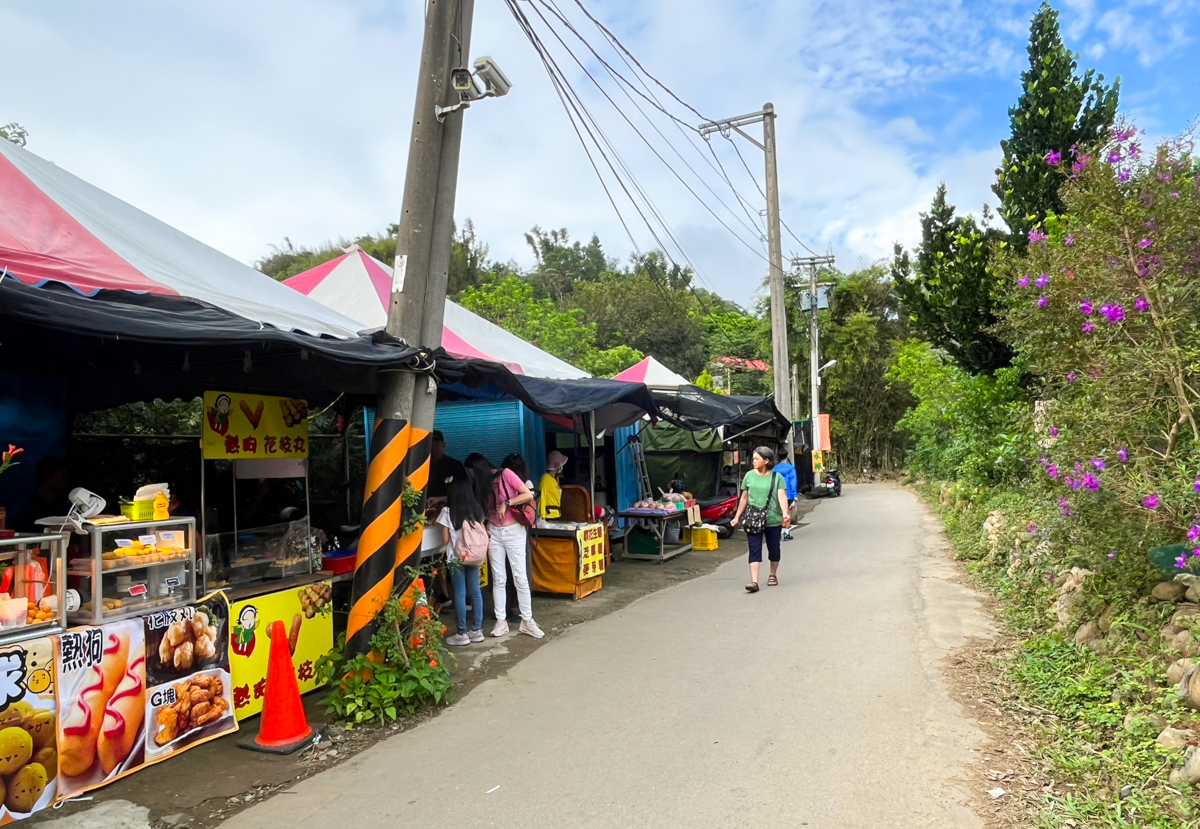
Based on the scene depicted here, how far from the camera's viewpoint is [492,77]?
5668mm

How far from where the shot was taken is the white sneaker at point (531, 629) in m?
7.16

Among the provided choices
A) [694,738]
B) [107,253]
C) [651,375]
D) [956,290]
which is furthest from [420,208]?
[651,375]

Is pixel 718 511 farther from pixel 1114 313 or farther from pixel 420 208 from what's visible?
pixel 420 208

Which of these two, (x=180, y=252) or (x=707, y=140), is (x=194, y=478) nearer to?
→ (x=180, y=252)

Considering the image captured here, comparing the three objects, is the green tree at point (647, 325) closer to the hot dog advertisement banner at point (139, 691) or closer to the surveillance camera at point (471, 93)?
the surveillance camera at point (471, 93)

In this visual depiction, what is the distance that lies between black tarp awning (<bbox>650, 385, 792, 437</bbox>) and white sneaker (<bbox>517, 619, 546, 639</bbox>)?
4.21 m

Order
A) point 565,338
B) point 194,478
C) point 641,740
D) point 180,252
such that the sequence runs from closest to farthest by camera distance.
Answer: point 641,740
point 180,252
point 194,478
point 565,338

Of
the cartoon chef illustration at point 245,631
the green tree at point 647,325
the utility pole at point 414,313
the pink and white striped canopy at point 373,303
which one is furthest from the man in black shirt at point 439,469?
the green tree at point 647,325

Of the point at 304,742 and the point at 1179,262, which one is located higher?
the point at 1179,262

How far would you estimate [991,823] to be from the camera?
11.6 feet

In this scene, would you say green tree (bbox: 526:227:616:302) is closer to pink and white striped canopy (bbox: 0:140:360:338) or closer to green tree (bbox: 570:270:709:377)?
green tree (bbox: 570:270:709:377)

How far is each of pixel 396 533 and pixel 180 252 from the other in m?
3.13

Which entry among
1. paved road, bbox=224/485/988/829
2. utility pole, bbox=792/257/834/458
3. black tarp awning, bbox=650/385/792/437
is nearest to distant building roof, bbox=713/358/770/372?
utility pole, bbox=792/257/834/458

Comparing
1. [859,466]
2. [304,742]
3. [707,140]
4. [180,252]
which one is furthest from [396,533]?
[859,466]
